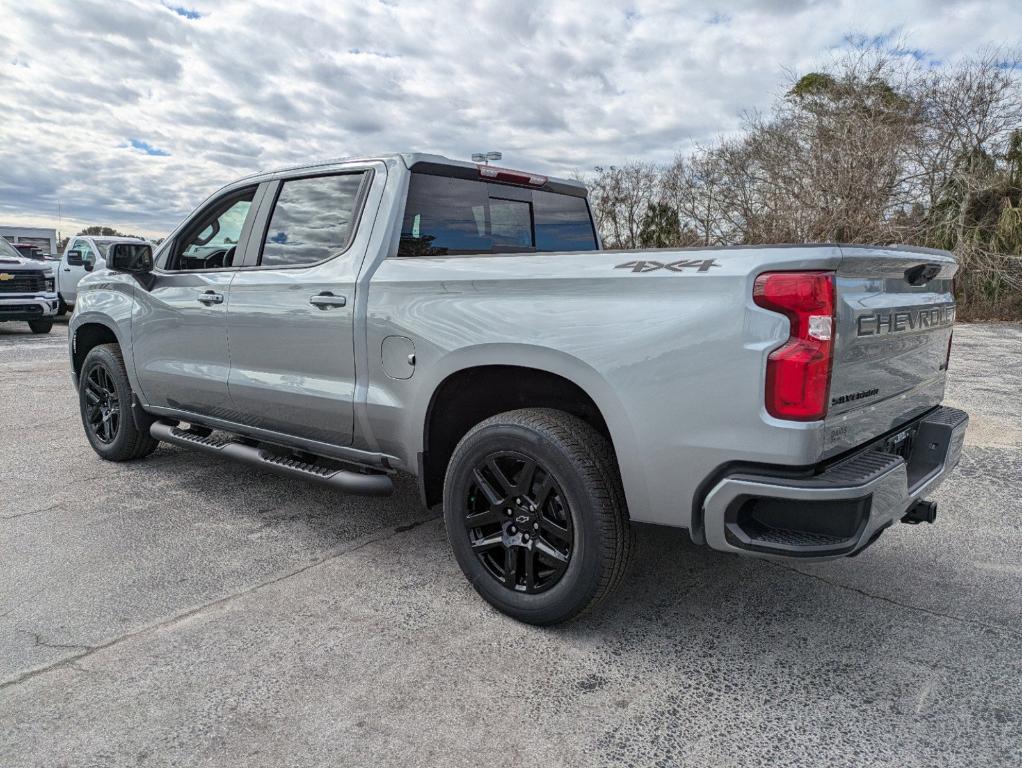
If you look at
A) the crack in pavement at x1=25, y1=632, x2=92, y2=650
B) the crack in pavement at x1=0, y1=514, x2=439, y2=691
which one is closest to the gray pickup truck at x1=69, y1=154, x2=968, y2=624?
the crack in pavement at x1=0, y1=514, x2=439, y2=691

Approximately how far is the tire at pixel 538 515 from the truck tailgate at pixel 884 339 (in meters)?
0.78

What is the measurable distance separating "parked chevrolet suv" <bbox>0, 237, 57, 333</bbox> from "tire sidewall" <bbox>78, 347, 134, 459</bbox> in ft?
32.4

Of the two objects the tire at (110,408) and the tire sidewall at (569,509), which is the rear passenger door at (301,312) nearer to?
the tire sidewall at (569,509)

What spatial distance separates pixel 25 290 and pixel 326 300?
41.8 ft

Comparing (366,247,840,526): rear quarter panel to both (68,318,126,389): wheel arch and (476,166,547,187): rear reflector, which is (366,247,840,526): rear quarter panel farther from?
(68,318,126,389): wheel arch

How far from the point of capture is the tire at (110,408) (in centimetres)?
499

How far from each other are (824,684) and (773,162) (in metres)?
19.2

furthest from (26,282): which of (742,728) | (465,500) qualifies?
(742,728)

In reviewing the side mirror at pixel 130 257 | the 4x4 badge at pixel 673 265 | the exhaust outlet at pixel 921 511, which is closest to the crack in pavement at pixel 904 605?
the exhaust outlet at pixel 921 511

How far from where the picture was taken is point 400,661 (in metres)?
2.71

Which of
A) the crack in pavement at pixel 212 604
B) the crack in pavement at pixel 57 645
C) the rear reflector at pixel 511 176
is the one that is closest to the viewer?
the crack in pavement at pixel 212 604

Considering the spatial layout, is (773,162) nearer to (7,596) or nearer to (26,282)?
(26,282)

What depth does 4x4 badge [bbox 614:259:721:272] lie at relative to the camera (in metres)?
2.41

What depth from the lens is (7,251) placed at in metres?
14.2
